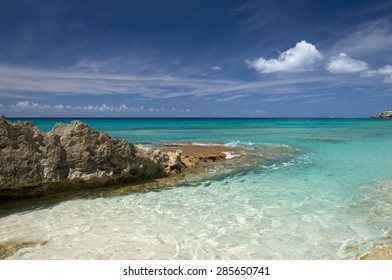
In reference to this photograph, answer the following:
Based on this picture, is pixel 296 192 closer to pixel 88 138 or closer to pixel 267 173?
pixel 267 173

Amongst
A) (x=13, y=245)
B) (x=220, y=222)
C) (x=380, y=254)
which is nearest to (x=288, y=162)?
(x=220, y=222)

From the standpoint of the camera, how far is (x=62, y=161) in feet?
30.5

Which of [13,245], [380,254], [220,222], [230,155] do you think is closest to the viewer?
[380,254]

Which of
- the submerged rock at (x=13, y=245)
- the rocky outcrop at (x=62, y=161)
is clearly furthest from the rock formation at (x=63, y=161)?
the submerged rock at (x=13, y=245)

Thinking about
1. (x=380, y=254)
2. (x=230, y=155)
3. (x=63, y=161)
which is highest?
(x=63, y=161)

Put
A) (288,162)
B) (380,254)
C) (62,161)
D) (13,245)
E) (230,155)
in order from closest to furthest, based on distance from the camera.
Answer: (380,254)
(13,245)
(62,161)
(288,162)
(230,155)

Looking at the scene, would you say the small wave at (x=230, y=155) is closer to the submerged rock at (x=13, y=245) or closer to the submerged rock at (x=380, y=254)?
the submerged rock at (x=380, y=254)

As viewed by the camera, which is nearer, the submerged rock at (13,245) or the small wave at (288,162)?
the submerged rock at (13,245)

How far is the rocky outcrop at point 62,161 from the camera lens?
830cm

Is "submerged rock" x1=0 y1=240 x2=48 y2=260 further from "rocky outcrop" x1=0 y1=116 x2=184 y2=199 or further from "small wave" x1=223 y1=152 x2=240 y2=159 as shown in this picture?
"small wave" x1=223 y1=152 x2=240 y2=159

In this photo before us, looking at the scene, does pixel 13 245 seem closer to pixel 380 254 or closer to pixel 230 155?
pixel 380 254

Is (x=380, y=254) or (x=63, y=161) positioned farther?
(x=63, y=161)
